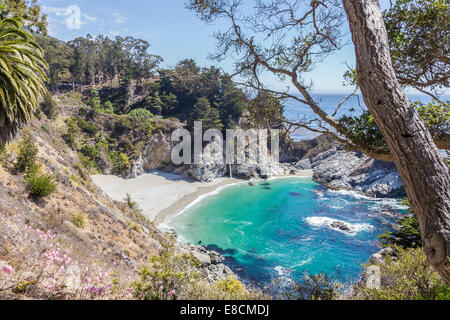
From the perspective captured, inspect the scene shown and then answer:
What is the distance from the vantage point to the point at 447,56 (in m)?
5.06

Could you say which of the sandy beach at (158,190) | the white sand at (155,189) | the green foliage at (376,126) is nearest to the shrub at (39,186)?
the green foliage at (376,126)

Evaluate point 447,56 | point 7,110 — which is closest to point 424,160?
point 447,56

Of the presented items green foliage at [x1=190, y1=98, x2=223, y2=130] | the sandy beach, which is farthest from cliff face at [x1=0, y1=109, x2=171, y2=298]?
green foliage at [x1=190, y1=98, x2=223, y2=130]

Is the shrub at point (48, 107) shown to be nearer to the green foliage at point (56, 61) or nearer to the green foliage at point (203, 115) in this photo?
the green foliage at point (56, 61)

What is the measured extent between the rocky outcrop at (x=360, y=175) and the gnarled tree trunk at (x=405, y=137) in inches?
1129

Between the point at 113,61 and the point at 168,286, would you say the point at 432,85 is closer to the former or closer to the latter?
the point at 168,286

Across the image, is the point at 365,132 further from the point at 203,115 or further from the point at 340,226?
the point at 203,115

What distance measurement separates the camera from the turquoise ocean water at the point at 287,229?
15062mm

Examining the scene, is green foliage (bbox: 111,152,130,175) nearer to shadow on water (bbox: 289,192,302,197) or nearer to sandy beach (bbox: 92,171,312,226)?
sandy beach (bbox: 92,171,312,226)

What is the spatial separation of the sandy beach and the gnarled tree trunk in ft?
65.2

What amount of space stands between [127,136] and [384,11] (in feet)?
110

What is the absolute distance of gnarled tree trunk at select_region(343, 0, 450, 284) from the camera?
2.24 metres

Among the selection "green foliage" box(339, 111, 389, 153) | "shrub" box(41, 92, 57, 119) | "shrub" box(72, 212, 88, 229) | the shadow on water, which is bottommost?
the shadow on water

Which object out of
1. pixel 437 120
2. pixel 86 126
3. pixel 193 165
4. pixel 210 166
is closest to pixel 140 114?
pixel 86 126
